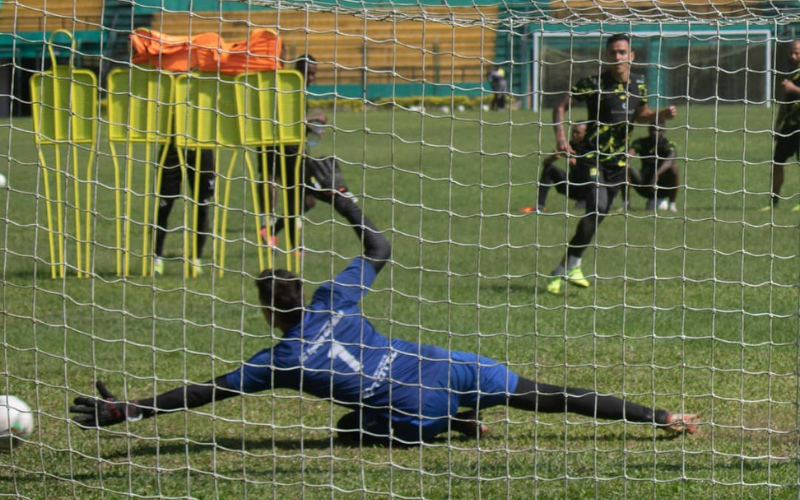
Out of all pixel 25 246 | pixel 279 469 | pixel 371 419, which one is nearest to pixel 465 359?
pixel 371 419

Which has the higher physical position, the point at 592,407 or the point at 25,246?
the point at 592,407

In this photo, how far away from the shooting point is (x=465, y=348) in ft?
22.6

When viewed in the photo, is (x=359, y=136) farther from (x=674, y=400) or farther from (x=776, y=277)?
(x=674, y=400)

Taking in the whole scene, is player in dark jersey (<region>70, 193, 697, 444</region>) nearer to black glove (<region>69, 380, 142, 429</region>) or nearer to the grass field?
black glove (<region>69, 380, 142, 429</region>)

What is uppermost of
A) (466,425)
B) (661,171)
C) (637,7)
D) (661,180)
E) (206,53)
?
(637,7)

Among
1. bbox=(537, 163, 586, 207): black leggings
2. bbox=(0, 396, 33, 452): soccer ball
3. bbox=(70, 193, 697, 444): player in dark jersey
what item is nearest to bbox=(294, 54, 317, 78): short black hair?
bbox=(70, 193, 697, 444): player in dark jersey

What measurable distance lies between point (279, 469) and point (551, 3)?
8.23 ft

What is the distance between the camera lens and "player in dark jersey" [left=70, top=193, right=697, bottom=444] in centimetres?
473

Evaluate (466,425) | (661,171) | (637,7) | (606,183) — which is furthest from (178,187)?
(661,171)

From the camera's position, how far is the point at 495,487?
4.55m

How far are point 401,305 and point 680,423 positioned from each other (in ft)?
11.1

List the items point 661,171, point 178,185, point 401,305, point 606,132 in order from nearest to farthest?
point 401,305
point 606,132
point 178,185
point 661,171

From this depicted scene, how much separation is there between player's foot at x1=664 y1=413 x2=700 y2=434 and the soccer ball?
116 inches

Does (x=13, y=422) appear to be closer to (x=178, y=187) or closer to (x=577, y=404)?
(x=577, y=404)
